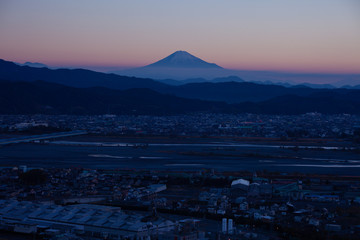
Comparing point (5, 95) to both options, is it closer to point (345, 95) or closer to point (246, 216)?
point (345, 95)

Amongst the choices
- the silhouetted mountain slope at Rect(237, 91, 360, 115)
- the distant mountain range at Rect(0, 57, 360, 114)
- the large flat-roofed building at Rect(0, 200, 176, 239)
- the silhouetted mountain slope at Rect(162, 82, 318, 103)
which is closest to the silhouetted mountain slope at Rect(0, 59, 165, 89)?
the silhouetted mountain slope at Rect(162, 82, 318, 103)

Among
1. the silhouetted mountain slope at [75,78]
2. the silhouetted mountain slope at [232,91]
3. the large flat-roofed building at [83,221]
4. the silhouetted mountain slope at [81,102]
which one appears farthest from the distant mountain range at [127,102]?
the large flat-roofed building at [83,221]

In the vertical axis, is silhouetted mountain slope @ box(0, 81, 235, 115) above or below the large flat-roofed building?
above

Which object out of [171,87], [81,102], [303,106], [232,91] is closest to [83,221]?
[81,102]

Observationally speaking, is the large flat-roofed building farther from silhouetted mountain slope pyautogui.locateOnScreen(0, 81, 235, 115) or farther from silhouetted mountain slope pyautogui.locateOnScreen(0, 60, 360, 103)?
silhouetted mountain slope pyautogui.locateOnScreen(0, 60, 360, 103)

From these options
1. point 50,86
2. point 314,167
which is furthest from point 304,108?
point 314,167

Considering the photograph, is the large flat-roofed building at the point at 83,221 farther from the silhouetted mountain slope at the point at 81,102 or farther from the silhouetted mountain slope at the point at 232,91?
the silhouetted mountain slope at the point at 232,91
